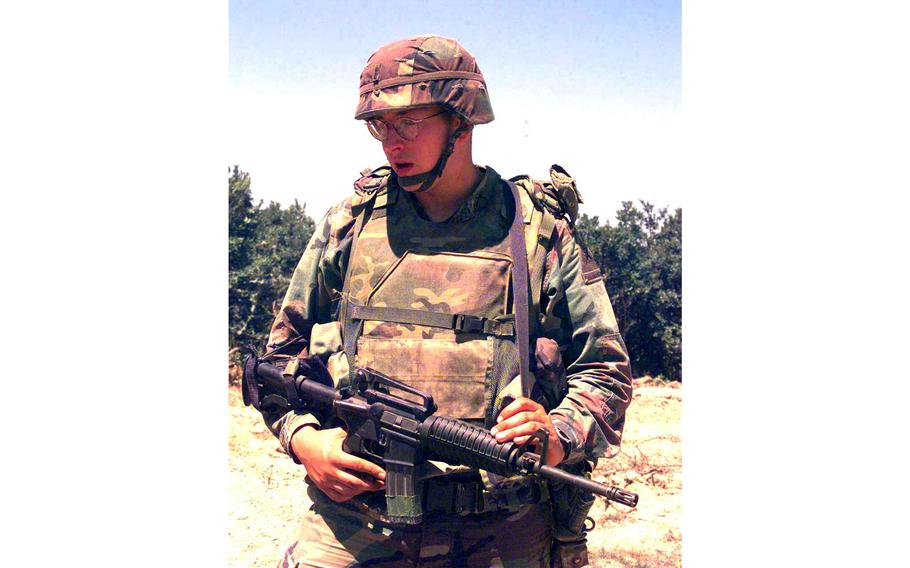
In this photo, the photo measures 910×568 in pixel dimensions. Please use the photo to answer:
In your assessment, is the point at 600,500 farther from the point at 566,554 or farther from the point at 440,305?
the point at 440,305

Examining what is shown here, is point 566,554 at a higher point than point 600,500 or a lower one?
higher

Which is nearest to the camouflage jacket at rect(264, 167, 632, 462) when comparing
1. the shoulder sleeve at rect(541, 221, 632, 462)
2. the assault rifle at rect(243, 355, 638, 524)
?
the shoulder sleeve at rect(541, 221, 632, 462)

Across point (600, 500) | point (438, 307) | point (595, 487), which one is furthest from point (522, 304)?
point (600, 500)

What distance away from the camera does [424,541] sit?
3053mm

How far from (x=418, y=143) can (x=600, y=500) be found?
237 inches

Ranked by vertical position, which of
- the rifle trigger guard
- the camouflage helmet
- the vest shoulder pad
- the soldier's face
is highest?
the camouflage helmet

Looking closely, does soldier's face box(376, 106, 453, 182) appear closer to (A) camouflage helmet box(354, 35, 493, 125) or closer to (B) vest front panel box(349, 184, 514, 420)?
(A) camouflage helmet box(354, 35, 493, 125)

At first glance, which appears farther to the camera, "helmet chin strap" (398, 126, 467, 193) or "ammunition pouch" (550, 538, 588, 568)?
"ammunition pouch" (550, 538, 588, 568)

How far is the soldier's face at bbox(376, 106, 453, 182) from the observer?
307 cm

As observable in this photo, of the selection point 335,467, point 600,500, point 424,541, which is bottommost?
point 600,500

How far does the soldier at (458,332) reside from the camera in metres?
3.05

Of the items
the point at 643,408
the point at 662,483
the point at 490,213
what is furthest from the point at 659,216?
the point at 490,213

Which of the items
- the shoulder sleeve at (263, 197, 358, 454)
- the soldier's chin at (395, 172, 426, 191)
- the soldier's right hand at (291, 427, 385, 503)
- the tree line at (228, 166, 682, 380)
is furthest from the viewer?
the tree line at (228, 166, 682, 380)

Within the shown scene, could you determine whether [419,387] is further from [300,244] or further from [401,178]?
[300,244]
